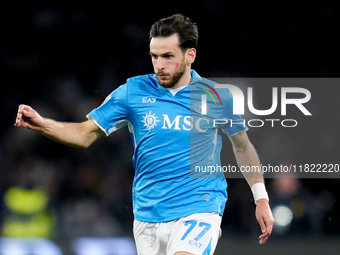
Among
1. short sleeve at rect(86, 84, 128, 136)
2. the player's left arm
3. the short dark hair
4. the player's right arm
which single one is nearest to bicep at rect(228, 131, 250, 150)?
the player's left arm

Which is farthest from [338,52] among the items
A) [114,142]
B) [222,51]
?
[114,142]

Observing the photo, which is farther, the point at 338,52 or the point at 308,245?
the point at 338,52

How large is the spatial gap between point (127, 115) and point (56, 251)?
4.14 meters

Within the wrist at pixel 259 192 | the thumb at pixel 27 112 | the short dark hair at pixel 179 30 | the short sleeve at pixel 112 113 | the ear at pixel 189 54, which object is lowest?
the wrist at pixel 259 192

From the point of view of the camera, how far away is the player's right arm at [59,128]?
4141mm

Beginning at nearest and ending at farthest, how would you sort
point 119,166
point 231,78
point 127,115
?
1. point 127,115
2. point 119,166
3. point 231,78

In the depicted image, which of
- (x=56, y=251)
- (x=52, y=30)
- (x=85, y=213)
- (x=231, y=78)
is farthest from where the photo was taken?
(x=52, y=30)

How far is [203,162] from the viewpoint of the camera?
4.61 m

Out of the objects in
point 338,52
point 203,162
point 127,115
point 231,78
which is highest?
point 338,52

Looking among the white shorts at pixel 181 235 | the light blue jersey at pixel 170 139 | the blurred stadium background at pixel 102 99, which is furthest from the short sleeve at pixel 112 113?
the blurred stadium background at pixel 102 99

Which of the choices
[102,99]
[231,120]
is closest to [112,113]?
[231,120]

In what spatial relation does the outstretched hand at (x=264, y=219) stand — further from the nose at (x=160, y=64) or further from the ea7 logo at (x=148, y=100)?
the nose at (x=160, y=64)

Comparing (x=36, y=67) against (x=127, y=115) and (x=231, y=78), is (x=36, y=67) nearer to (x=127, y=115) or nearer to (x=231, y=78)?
(x=231, y=78)

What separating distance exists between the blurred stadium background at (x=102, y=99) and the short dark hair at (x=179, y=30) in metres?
4.30
